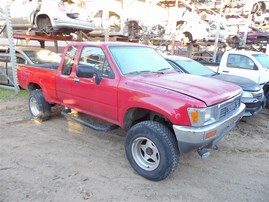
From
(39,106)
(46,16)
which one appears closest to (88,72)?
(39,106)

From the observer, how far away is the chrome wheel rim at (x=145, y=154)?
130 inches

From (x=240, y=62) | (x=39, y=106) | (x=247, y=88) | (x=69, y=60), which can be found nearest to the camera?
(x=69, y=60)

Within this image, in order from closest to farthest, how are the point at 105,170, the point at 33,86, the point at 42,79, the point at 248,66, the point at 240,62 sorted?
the point at 105,170 → the point at 42,79 → the point at 33,86 → the point at 248,66 → the point at 240,62

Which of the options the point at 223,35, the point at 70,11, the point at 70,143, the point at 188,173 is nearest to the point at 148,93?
the point at 188,173

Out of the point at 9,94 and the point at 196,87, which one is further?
the point at 9,94

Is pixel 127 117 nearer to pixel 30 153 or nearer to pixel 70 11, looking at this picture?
pixel 30 153

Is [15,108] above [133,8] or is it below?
below

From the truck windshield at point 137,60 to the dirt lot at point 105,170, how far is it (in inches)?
57.3

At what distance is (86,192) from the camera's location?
3.05 metres

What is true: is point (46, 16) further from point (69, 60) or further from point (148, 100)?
point (148, 100)

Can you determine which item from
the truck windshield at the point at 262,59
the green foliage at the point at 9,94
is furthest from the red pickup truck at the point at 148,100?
the truck windshield at the point at 262,59

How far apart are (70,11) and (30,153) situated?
6.28 meters

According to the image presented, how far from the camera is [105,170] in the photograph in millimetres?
3574

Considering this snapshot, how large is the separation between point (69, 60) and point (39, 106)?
150 cm
